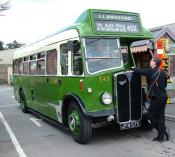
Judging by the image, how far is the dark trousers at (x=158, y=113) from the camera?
28.9 feet

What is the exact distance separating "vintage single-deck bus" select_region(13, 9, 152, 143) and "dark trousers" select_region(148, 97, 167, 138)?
465 millimetres

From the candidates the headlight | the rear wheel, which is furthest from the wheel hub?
the rear wheel

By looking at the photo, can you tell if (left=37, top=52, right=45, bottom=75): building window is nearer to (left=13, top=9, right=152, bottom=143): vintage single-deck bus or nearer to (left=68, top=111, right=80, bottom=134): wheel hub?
(left=13, top=9, right=152, bottom=143): vintage single-deck bus

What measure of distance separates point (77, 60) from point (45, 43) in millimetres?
3024

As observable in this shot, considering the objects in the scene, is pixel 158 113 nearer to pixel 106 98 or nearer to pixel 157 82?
pixel 157 82

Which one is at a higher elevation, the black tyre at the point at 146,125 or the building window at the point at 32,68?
the building window at the point at 32,68

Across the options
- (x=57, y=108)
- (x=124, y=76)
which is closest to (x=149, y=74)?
(x=124, y=76)

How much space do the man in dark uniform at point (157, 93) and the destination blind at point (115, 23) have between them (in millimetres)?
1197

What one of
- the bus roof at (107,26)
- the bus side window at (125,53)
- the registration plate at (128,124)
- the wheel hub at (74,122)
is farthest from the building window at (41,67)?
the registration plate at (128,124)

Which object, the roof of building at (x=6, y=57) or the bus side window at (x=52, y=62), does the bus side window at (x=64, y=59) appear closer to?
the bus side window at (x=52, y=62)

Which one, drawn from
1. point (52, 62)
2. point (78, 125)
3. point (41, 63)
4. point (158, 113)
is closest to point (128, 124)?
point (158, 113)

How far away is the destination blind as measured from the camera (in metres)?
9.21

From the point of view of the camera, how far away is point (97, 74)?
28.8 ft

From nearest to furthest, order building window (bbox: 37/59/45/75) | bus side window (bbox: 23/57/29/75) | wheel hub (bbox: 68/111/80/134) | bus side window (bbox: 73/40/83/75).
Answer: bus side window (bbox: 73/40/83/75), wheel hub (bbox: 68/111/80/134), building window (bbox: 37/59/45/75), bus side window (bbox: 23/57/29/75)
